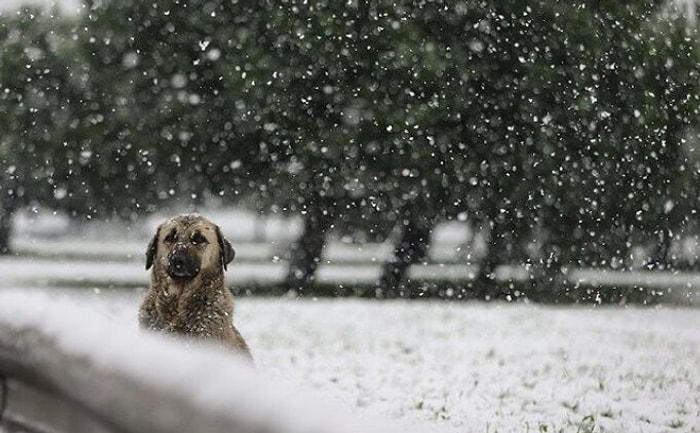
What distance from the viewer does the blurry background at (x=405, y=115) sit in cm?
1823

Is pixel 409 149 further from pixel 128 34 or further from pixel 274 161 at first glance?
pixel 128 34

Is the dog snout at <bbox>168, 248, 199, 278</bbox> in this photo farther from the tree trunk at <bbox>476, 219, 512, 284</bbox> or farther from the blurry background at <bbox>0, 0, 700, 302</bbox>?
the tree trunk at <bbox>476, 219, 512, 284</bbox>

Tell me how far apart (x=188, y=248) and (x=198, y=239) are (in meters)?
0.10

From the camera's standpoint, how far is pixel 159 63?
19.8 meters

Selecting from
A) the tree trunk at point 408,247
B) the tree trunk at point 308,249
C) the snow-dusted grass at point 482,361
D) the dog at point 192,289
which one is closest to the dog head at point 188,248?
the dog at point 192,289

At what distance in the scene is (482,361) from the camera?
460 inches

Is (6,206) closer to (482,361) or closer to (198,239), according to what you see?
(482,361)

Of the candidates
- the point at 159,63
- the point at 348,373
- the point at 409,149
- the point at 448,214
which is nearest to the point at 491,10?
the point at 409,149

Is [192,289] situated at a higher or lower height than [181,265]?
lower

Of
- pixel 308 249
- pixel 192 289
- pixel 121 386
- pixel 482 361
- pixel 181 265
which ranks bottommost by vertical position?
pixel 121 386

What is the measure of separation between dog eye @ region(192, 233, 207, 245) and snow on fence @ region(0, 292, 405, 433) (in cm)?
295

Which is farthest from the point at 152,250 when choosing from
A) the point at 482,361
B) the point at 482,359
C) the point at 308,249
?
the point at 308,249

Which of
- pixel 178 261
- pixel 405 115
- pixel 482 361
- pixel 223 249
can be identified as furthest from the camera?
pixel 405 115

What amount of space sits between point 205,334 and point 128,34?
16.5 meters
